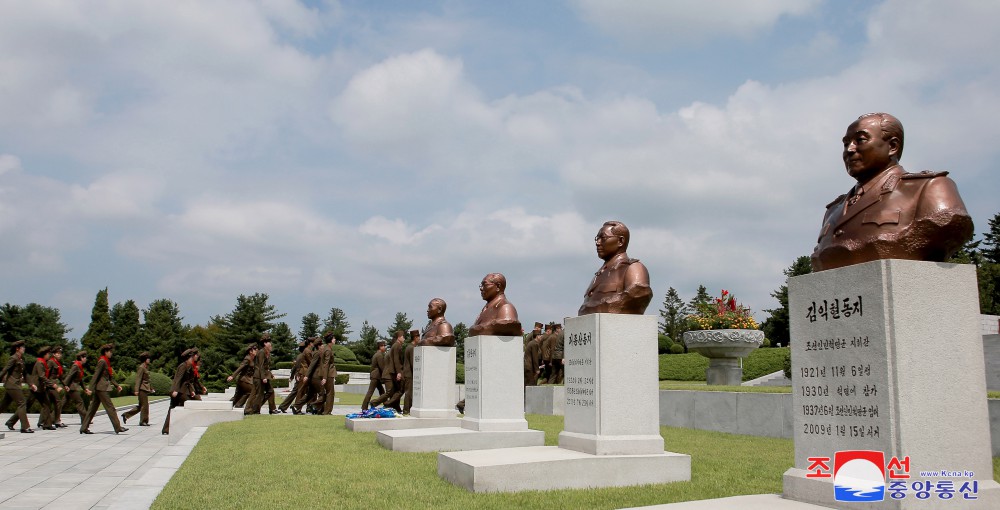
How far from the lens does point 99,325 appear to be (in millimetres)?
59750

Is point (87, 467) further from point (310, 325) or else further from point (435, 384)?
Answer: point (310, 325)

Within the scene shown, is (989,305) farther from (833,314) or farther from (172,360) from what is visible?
(172,360)

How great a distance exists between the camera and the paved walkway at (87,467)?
750 cm

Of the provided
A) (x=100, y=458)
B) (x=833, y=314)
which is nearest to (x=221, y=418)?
(x=100, y=458)

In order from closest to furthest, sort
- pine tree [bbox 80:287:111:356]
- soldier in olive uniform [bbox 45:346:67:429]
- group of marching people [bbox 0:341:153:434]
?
1. group of marching people [bbox 0:341:153:434]
2. soldier in olive uniform [bbox 45:346:67:429]
3. pine tree [bbox 80:287:111:356]

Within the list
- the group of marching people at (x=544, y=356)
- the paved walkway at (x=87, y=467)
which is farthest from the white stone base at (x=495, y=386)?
the group of marching people at (x=544, y=356)

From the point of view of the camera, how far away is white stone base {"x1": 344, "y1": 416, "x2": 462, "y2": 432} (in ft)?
43.4

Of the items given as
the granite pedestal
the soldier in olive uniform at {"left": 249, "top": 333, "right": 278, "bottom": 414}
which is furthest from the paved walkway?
the granite pedestal

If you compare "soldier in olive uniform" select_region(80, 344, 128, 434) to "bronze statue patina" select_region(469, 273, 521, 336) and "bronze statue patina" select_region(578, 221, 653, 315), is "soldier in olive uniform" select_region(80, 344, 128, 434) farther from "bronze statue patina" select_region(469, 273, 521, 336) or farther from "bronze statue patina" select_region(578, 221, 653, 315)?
"bronze statue patina" select_region(578, 221, 653, 315)

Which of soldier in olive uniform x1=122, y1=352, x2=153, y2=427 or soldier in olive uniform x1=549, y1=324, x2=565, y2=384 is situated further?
soldier in olive uniform x1=549, y1=324, x2=565, y2=384

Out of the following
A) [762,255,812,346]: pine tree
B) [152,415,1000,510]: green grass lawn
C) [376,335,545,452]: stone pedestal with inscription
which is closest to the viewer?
[152,415,1000,510]: green grass lawn

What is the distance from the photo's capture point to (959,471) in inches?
185

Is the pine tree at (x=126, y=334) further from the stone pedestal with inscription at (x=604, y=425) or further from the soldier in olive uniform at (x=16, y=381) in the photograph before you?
the stone pedestal with inscription at (x=604, y=425)

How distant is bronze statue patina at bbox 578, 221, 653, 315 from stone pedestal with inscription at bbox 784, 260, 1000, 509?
3395 millimetres
